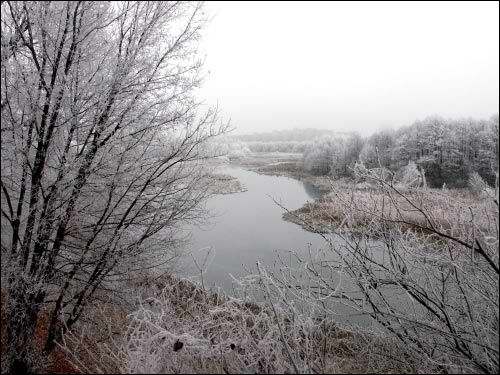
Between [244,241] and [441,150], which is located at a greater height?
[441,150]

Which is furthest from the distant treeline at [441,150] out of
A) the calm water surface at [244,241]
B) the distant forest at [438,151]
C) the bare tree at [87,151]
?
the bare tree at [87,151]

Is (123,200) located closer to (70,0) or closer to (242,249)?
(70,0)

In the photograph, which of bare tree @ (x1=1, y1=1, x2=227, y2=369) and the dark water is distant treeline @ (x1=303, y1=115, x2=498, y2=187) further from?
bare tree @ (x1=1, y1=1, x2=227, y2=369)

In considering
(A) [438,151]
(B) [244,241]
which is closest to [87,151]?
(B) [244,241]

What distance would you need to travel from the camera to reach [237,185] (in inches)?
1544

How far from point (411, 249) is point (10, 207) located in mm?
5173

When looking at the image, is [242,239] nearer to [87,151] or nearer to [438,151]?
[87,151]

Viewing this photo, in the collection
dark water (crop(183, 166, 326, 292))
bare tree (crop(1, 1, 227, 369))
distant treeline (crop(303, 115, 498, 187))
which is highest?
bare tree (crop(1, 1, 227, 369))

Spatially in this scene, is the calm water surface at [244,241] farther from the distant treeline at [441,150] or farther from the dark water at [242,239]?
the distant treeline at [441,150]

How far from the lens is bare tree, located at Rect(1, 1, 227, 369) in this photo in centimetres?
504

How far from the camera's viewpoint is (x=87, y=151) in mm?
5680

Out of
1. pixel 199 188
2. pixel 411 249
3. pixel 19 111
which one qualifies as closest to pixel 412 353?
pixel 411 249

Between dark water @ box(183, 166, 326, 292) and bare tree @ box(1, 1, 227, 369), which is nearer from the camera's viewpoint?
bare tree @ box(1, 1, 227, 369)

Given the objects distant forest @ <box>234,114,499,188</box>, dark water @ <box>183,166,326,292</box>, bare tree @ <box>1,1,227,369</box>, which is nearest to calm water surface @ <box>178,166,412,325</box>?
dark water @ <box>183,166,326,292</box>
